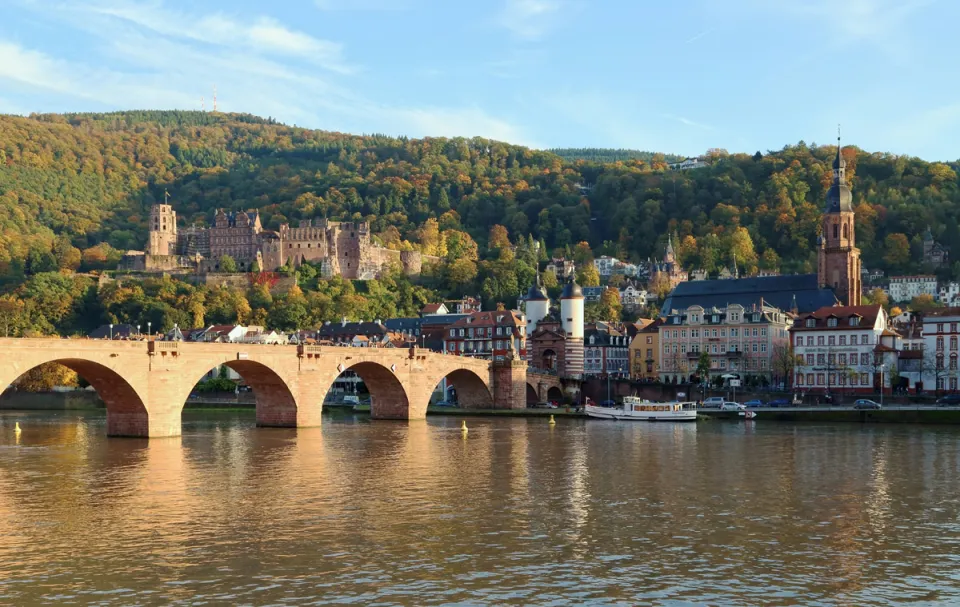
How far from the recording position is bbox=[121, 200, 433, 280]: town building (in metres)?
152

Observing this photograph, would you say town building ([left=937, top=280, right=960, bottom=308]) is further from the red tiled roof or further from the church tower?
the red tiled roof

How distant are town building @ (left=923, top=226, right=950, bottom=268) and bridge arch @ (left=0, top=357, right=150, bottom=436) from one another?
113 meters

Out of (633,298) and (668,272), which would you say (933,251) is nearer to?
(668,272)

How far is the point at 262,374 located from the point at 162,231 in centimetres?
12468

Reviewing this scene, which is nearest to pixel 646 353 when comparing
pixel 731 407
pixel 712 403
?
pixel 712 403

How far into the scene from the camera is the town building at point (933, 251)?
137000 millimetres

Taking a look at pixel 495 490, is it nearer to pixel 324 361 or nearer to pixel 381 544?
pixel 381 544

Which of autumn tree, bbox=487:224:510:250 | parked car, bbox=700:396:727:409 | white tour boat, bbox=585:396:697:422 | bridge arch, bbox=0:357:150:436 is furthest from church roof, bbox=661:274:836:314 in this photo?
autumn tree, bbox=487:224:510:250

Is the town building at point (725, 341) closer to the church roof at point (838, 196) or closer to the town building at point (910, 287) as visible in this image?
the church roof at point (838, 196)

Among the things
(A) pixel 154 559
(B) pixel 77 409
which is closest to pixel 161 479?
(A) pixel 154 559

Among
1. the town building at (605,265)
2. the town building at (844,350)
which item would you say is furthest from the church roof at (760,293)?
the town building at (605,265)

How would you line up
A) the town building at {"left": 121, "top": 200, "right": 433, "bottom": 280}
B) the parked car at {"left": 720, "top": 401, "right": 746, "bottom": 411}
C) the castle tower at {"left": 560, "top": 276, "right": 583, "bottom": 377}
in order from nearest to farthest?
the parked car at {"left": 720, "top": 401, "right": 746, "bottom": 411}
the castle tower at {"left": 560, "top": 276, "right": 583, "bottom": 377}
the town building at {"left": 121, "top": 200, "right": 433, "bottom": 280}

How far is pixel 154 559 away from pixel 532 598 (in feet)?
25.4

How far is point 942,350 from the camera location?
71688 mm
